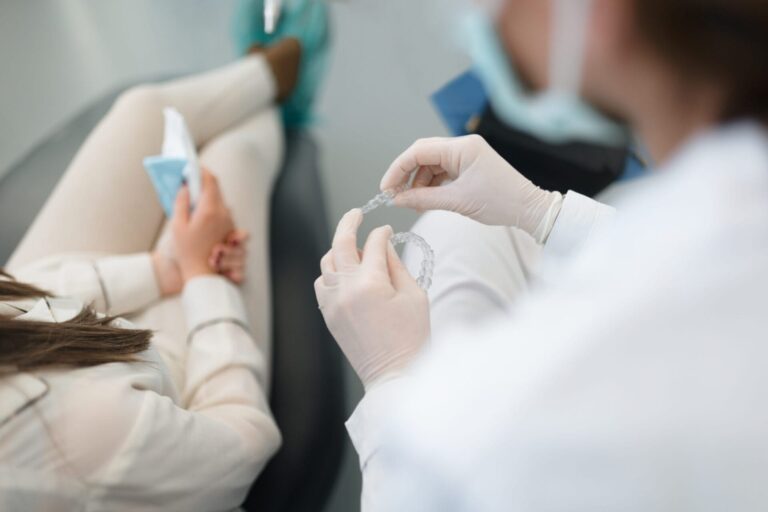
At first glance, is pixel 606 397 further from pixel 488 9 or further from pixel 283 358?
pixel 283 358

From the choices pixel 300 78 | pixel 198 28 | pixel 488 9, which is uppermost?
pixel 488 9

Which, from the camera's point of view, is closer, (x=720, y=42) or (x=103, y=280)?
(x=720, y=42)

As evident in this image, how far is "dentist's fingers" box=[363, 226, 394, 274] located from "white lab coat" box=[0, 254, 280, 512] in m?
0.23

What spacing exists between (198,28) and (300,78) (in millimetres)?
510

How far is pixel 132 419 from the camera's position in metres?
0.54

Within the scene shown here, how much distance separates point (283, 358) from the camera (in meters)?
0.93

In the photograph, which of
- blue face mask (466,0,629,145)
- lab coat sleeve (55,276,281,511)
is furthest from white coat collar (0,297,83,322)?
blue face mask (466,0,629,145)

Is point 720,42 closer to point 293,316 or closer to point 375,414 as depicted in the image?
point 375,414

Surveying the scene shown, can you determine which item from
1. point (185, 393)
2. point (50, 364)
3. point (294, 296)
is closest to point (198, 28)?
point (294, 296)

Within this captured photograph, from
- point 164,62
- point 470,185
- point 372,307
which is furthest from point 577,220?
point 164,62

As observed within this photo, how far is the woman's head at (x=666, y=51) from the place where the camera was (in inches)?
12.7

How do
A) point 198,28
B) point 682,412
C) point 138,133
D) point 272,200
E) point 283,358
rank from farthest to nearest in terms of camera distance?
point 198,28 → point 272,200 → point 138,133 → point 283,358 → point 682,412

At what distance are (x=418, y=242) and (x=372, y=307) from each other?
13cm

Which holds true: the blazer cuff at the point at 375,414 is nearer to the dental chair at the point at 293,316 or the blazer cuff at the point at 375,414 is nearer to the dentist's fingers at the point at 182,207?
the dental chair at the point at 293,316
